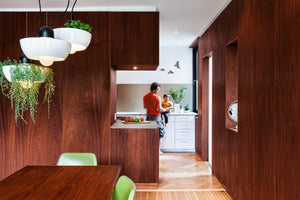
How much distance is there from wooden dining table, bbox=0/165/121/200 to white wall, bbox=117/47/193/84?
13.9 feet

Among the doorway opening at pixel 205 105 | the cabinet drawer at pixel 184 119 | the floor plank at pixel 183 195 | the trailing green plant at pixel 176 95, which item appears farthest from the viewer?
the trailing green plant at pixel 176 95

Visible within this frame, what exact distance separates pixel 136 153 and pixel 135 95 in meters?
2.93

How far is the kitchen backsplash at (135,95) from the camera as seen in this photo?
6.16m

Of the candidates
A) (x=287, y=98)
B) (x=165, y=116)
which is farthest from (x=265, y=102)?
(x=165, y=116)

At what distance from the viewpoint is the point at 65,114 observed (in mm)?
3424

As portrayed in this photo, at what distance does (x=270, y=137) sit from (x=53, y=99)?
2.87 metres

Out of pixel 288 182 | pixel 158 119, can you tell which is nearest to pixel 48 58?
pixel 288 182

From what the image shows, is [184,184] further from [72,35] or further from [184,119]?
[72,35]

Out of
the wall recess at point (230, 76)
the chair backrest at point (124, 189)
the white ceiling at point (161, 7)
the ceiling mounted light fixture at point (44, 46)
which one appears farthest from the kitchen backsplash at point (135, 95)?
the ceiling mounted light fixture at point (44, 46)

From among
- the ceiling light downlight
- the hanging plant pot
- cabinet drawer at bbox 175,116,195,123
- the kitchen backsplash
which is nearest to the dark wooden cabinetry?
the hanging plant pot

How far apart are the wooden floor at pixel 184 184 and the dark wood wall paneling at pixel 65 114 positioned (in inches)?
34.4

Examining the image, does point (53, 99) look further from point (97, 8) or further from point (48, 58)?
point (48, 58)

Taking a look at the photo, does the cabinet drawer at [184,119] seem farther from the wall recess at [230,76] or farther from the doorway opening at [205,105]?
the wall recess at [230,76]

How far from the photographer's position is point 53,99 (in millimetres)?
3422
